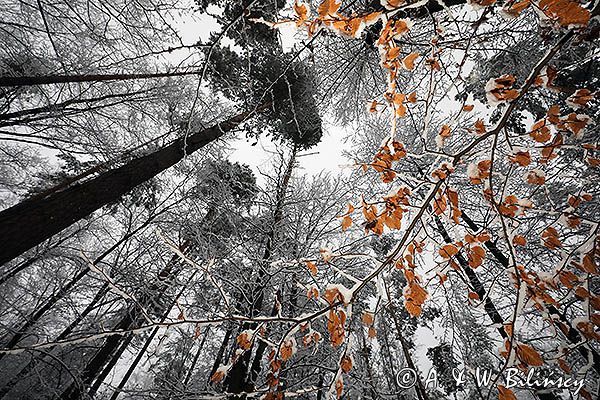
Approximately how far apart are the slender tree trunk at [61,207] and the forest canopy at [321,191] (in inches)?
0.6

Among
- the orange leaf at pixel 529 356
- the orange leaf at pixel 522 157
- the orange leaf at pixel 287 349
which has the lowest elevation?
the orange leaf at pixel 529 356

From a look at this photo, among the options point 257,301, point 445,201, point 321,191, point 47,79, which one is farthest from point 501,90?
point 321,191

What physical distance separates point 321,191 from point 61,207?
5.37 metres

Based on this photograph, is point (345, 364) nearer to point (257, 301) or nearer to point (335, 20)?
point (335, 20)

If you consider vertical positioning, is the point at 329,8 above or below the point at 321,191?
below

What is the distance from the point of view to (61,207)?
2.41 metres

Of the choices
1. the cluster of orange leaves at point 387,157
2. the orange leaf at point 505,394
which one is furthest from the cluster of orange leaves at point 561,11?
the orange leaf at point 505,394

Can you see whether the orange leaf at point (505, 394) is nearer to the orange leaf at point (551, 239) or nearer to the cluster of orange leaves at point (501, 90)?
the orange leaf at point (551, 239)

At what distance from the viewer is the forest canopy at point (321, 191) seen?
1.16 metres

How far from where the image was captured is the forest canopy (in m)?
1.16

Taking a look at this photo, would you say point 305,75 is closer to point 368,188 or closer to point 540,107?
point 368,188

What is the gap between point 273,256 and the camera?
17.0 ft

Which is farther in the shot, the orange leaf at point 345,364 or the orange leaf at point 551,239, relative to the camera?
the orange leaf at point 551,239

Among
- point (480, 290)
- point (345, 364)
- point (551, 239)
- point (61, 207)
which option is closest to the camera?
point (345, 364)
